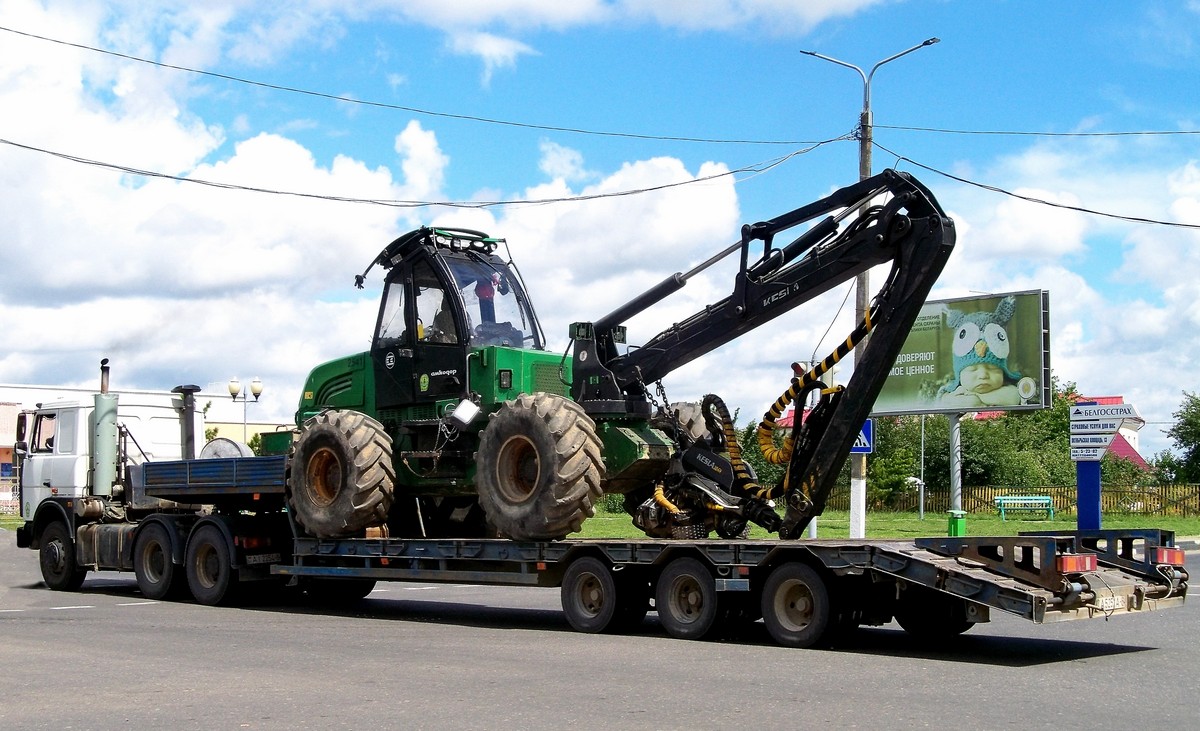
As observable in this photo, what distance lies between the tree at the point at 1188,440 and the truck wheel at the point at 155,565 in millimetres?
59337

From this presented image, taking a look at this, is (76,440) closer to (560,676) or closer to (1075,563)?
(560,676)

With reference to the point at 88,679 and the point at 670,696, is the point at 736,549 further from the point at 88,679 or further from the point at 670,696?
the point at 88,679

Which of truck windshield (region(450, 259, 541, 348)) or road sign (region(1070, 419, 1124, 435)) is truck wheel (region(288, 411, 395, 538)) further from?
road sign (region(1070, 419, 1124, 435))

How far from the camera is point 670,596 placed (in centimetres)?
1243

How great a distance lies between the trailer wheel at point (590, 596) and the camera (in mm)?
12836

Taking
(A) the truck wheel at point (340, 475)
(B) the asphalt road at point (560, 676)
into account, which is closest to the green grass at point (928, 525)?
(A) the truck wheel at point (340, 475)

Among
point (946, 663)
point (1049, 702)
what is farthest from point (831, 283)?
point (1049, 702)

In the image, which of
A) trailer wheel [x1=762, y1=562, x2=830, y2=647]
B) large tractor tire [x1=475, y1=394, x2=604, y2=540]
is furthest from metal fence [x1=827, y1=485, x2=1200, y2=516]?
trailer wheel [x1=762, y1=562, x2=830, y2=647]

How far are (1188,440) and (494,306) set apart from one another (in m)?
61.2

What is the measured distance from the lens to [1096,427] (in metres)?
24.3

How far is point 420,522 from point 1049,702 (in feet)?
29.7

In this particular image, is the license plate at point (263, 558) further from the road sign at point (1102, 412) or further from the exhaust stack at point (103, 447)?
the road sign at point (1102, 412)

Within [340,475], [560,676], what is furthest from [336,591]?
[560,676]

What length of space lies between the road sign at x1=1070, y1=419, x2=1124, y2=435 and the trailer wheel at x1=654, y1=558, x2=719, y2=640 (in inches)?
555
